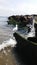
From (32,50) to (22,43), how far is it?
2.16m

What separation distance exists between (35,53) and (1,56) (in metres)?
4.06

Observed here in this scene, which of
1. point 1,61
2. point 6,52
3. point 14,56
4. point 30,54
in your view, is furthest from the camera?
point 6,52

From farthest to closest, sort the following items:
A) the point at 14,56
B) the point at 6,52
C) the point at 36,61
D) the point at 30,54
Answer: the point at 6,52, the point at 14,56, the point at 30,54, the point at 36,61

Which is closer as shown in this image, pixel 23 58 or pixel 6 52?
pixel 23 58

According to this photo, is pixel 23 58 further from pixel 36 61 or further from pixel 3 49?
pixel 3 49

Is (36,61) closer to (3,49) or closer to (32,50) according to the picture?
(32,50)

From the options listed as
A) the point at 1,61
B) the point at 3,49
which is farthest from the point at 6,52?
the point at 1,61

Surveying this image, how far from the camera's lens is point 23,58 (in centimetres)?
1357

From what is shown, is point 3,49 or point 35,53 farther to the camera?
point 3,49

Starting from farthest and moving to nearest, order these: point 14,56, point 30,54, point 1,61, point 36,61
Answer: point 14,56 → point 1,61 → point 30,54 → point 36,61

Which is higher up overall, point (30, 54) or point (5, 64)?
point (30, 54)

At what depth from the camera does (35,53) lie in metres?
11.5

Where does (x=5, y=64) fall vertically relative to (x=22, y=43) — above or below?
below

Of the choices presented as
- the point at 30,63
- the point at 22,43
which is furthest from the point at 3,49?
the point at 30,63
